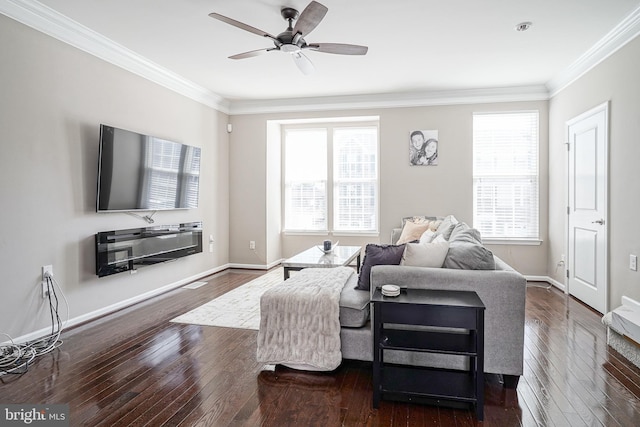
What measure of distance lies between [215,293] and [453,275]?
317 cm

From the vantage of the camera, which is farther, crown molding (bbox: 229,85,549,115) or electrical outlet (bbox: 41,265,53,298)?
crown molding (bbox: 229,85,549,115)

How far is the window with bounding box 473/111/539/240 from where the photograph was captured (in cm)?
531

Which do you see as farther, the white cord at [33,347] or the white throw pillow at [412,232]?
the white throw pillow at [412,232]

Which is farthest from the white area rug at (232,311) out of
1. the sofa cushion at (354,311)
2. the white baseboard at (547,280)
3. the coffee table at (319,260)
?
the white baseboard at (547,280)

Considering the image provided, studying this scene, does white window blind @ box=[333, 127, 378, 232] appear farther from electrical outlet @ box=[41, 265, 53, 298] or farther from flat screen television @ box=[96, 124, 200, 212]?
electrical outlet @ box=[41, 265, 53, 298]

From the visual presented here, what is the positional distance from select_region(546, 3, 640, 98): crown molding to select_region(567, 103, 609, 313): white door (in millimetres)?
502

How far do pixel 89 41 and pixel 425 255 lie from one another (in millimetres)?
3589

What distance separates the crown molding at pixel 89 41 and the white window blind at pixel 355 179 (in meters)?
2.49

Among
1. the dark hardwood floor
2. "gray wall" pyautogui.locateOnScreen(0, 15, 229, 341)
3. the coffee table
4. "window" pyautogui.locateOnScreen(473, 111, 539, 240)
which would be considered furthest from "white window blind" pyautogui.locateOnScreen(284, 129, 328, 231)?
the dark hardwood floor

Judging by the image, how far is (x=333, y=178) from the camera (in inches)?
248

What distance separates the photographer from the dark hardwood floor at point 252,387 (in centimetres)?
198

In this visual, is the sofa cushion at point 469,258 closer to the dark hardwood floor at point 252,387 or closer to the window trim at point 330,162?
the dark hardwood floor at point 252,387

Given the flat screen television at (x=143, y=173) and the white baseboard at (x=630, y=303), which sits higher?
the flat screen television at (x=143, y=173)

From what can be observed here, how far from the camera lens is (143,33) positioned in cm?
348
